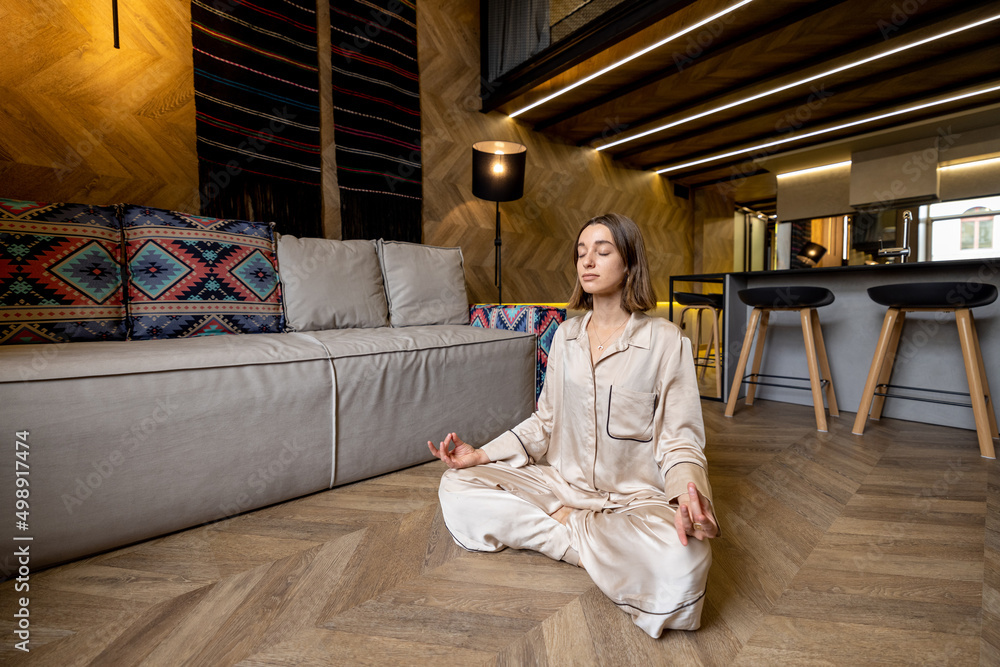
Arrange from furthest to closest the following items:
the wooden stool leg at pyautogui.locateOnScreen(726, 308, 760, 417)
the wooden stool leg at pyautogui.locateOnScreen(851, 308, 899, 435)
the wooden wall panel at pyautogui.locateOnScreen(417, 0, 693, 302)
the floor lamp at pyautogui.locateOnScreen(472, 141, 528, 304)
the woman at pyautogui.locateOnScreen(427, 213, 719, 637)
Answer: the wooden wall panel at pyautogui.locateOnScreen(417, 0, 693, 302) < the floor lamp at pyautogui.locateOnScreen(472, 141, 528, 304) < the wooden stool leg at pyautogui.locateOnScreen(726, 308, 760, 417) < the wooden stool leg at pyautogui.locateOnScreen(851, 308, 899, 435) < the woman at pyautogui.locateOnScreen(427, 213, 719, 637)

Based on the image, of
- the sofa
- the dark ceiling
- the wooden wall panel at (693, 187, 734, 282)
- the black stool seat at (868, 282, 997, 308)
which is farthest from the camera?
the wooden wall panel at (693, 187, 734, 282)

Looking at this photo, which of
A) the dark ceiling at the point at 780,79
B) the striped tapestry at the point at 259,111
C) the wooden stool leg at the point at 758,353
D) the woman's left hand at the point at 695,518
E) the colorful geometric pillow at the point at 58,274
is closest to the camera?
the woman's left hand at the point at 695,518

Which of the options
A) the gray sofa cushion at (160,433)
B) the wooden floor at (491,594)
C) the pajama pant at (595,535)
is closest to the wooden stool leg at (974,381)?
the wooden floor at (491,594)

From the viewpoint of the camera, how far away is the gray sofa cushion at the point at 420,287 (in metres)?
2.41

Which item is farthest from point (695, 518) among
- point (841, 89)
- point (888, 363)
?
point (841, 89)

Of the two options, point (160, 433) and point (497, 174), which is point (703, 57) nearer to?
point (497, 174)

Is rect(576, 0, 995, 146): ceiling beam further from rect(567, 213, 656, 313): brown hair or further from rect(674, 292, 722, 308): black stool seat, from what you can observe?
rect(567, 213, 656, 313): brown hair

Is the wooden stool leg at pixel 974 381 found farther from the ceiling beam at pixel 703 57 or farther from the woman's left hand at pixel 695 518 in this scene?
the ceiling beam at pixel 703 57

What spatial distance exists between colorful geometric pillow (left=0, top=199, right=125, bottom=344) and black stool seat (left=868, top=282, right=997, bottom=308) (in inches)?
135

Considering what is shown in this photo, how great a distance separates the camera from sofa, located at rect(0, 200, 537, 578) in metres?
1.07

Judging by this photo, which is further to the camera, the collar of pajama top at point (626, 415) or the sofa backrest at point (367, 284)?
the sofa backrest at point (367, 284)

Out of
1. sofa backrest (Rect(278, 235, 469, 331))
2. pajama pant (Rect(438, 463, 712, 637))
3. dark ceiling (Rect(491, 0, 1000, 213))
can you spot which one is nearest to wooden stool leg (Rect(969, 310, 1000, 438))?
pajama pant (Rect(438, 463, 712, 637))

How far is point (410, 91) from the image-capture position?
3381 millimetres

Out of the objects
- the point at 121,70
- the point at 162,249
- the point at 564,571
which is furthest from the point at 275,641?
the point at 121,70
